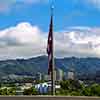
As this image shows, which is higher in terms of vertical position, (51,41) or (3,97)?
(51,41)

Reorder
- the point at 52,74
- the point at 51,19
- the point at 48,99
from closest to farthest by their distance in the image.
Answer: the point at 48,99, the point at 52,74, the point at 51,19

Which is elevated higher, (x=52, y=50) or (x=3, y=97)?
(x=52, y=50)

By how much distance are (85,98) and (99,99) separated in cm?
109

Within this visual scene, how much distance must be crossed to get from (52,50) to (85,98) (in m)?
5.59

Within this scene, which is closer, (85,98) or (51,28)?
(85,98)

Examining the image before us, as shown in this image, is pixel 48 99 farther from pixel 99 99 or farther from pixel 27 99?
pixel 99 99

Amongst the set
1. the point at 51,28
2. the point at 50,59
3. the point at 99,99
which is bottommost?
the point at 99,99

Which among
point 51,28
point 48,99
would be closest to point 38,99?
point 48,99

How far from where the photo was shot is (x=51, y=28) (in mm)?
32125

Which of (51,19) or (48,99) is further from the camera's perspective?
(51,19)

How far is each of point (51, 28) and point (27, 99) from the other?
715cm

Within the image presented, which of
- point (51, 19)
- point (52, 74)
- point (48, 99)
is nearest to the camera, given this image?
point (48, 99)

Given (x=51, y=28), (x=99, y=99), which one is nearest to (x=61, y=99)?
(x=99, y=99)

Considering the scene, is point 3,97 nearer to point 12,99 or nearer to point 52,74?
point 12,99
